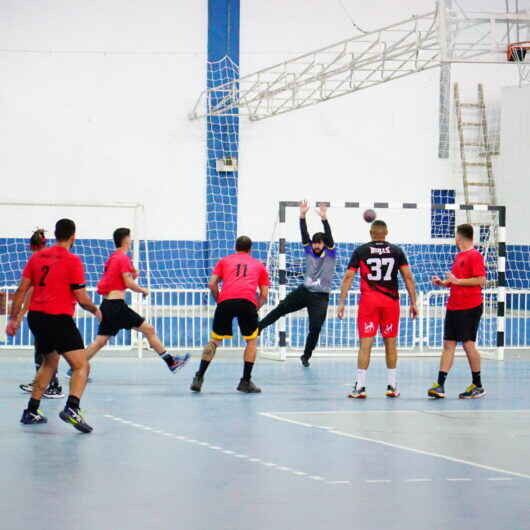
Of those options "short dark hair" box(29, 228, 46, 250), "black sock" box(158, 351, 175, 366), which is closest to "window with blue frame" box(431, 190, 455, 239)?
"black sock" box(158, 351, 175, 366)

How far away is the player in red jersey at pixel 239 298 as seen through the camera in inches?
476

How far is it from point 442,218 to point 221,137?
6356mm

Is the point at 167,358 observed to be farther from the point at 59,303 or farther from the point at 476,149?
the point at 476,149

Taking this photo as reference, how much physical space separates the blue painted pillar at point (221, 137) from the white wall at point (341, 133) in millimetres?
298

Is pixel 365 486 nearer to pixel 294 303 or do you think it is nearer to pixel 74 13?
pixel 294 303

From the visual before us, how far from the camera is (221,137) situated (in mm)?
27172

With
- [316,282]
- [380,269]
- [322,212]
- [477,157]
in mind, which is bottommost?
[316,282]

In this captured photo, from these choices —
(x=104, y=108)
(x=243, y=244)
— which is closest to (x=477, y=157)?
(x=104, y=108)

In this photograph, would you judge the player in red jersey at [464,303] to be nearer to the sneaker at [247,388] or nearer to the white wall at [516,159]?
the sneaker at [247,388]

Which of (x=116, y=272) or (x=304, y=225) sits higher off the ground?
(x=304, y=225)

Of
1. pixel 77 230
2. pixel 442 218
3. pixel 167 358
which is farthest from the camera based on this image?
pixel 442 218

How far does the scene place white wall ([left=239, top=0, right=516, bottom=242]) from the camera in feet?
90.2

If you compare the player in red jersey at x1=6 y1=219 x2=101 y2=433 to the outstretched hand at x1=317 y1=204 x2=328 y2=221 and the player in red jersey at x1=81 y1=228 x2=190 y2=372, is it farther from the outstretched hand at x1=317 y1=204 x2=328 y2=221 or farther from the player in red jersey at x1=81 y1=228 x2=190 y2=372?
the outstretched hand at x1=317 y1=204 x2=328 y2=221

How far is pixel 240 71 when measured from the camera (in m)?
27.1
